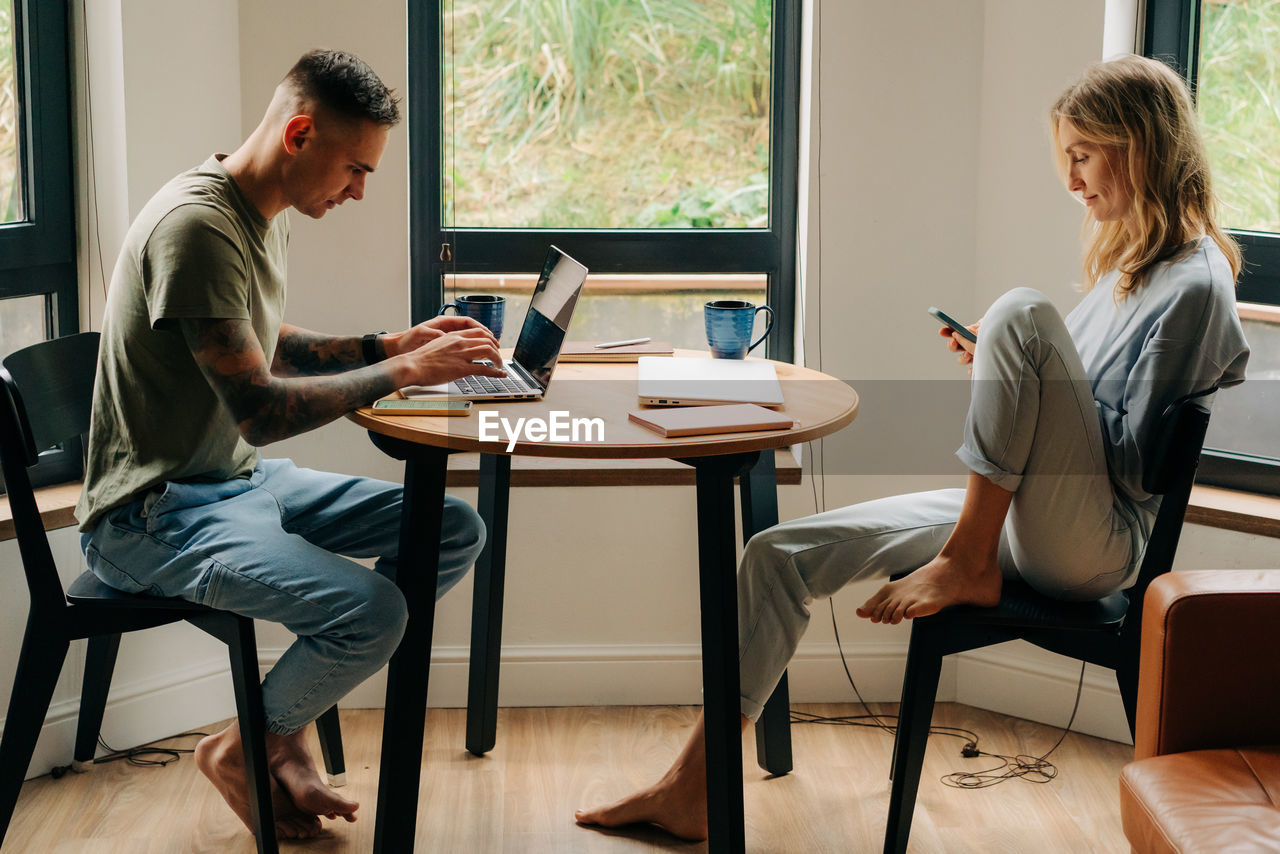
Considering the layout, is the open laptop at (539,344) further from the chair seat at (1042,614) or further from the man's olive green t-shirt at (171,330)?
the chair seat at (1042,614)

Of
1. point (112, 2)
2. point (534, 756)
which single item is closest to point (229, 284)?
point (112, 2)

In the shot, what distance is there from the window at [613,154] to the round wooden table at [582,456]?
0.80 metres

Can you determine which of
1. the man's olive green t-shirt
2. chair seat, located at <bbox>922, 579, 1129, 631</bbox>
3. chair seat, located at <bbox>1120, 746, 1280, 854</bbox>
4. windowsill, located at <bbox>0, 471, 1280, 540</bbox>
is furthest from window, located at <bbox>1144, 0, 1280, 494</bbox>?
the man's olive green t-shirt

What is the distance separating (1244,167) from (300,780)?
7.03ft

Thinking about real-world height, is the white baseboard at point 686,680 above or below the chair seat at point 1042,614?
below

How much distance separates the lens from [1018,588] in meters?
1.90

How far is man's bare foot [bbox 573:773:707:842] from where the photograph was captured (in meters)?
2.07

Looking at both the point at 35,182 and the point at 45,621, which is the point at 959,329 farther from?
the point at 35,182

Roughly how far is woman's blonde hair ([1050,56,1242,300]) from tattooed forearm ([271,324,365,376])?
4.19 feet

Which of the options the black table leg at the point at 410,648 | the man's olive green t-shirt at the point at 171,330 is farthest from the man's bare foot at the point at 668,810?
the man's olive green t-shirt at the point at 171,330

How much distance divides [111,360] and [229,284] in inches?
Answer: 10.4

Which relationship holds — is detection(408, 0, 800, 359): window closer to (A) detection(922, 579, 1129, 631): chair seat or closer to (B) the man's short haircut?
(B) the man's short haircut

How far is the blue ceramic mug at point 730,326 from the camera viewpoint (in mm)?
2244

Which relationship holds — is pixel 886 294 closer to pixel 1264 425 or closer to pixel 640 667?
pixel 1264 425
